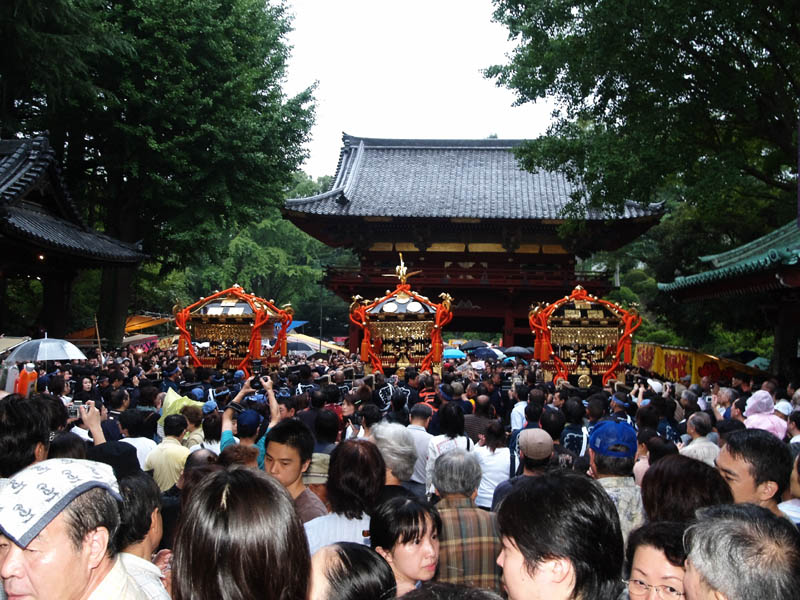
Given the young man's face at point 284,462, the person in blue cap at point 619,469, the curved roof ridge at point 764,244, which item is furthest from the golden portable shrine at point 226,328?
the person in blue cap at point 619,469

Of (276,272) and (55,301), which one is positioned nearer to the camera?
(55,301)

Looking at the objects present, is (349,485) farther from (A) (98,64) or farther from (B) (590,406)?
(A) (98,64)

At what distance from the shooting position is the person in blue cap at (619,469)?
4066 millimetres

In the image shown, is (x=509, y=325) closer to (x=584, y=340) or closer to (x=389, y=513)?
(x=584, y=340)

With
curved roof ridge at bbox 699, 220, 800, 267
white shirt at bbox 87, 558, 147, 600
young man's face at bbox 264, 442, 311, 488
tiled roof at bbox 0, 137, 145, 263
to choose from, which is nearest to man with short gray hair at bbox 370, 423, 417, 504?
young man's face at bbox 264, 442, 311, 488

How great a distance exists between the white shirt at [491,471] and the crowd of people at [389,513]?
0.06 feet

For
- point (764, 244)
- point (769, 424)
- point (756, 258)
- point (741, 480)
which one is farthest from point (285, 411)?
point (764, 244)

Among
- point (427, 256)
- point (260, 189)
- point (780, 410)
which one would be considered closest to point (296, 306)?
point (427, 256)

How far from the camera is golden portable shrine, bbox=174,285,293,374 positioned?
12477 millimetres

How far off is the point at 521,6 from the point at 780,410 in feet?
24.9

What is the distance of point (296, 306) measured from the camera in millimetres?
45188

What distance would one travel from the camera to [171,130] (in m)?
21.1

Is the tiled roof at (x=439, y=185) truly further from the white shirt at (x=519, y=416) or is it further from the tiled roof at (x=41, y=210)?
the white shirt at (x=519, y=416)

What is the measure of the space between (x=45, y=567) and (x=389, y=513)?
4.76 ft
